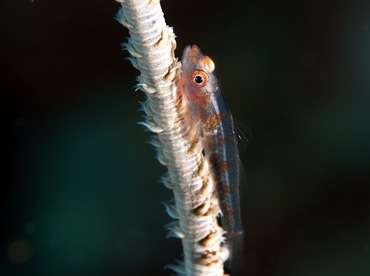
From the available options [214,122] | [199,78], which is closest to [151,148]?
[214,122]

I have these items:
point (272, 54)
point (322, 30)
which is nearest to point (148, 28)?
point (272, 54)

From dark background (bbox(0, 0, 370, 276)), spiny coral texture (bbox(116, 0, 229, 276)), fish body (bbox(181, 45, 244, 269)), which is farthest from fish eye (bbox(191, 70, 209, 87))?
dark background (bbox(0, 0, 370, 276))

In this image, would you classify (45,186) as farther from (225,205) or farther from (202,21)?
(202,21)

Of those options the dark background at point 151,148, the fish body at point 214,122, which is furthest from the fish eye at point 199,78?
the dark background at point 151,148

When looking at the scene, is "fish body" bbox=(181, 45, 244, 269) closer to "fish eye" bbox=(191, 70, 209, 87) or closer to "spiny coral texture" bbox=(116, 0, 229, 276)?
"fish eye" bbox=(191, 70, 209, 87)

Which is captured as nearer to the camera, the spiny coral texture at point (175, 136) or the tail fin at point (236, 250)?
the spiny coral texture at point (175, 136)

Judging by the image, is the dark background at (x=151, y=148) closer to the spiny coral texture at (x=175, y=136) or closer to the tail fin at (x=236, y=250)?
the tail fin at (x=236, y=250)

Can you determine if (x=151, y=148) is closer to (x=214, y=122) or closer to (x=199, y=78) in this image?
(x=214, y=122)
